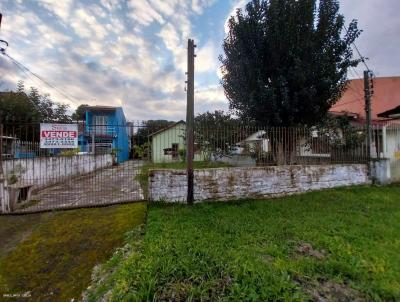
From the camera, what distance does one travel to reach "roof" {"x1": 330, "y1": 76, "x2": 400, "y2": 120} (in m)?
15.0

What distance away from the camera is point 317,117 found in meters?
9.10

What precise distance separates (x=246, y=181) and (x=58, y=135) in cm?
505

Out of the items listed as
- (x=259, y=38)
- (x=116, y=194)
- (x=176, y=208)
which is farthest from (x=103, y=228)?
(x=259, y=38)

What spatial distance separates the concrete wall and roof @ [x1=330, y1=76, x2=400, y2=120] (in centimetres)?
803

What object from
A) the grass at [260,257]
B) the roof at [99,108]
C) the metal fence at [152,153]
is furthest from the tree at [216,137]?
the roof at [99,108]

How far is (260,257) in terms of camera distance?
11.2 feet

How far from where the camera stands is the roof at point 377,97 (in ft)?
49.1

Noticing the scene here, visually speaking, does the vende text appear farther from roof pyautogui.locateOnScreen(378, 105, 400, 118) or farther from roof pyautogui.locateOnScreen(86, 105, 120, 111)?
roof pyautogui.locateOnScreen(86, 105, 120, 111)

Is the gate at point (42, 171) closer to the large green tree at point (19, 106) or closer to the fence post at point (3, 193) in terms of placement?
the fence post at point (3, 193)

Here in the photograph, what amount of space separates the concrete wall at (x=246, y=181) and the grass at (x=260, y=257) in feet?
2.05

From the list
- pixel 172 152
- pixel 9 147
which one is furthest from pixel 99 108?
pixel 9 147

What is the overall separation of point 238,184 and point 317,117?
439cm

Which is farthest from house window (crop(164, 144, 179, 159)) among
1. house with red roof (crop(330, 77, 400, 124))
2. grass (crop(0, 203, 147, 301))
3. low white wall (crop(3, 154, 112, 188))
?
house with red roof (crop(330, 77, 400, 124))

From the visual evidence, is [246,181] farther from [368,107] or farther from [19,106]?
[19,106]
